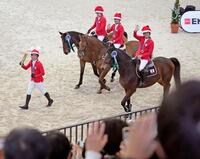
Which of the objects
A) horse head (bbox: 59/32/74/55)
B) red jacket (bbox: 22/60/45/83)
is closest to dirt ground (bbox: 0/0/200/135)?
red jacket (bbox: 22/60/45/83)

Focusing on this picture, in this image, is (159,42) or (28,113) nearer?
(28,113)

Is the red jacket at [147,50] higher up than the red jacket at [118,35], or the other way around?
the red jacket at [118,35]

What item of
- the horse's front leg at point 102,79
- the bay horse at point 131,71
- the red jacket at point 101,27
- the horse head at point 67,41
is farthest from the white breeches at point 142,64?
the red jacket at point 101,27

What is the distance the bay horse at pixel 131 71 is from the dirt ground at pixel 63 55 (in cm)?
61

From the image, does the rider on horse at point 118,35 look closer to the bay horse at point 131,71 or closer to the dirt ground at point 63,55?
the dirt ground at point 63,55

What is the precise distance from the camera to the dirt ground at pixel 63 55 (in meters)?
12.0

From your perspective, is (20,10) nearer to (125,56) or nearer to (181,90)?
(125,56)

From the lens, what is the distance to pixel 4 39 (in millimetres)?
17484

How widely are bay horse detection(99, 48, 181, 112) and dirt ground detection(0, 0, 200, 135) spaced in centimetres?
61

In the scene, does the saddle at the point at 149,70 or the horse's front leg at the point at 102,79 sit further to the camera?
the horse's front leg at the point at 102,79

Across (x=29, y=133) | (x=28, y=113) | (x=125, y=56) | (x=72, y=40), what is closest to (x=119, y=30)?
(x=72, y=40)

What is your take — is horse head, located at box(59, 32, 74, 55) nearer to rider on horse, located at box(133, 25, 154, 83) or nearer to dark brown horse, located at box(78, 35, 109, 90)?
dark brown horse, located at box(78, 35, 109, 90)

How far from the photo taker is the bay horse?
39.3 ft

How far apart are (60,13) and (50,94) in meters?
8.66
